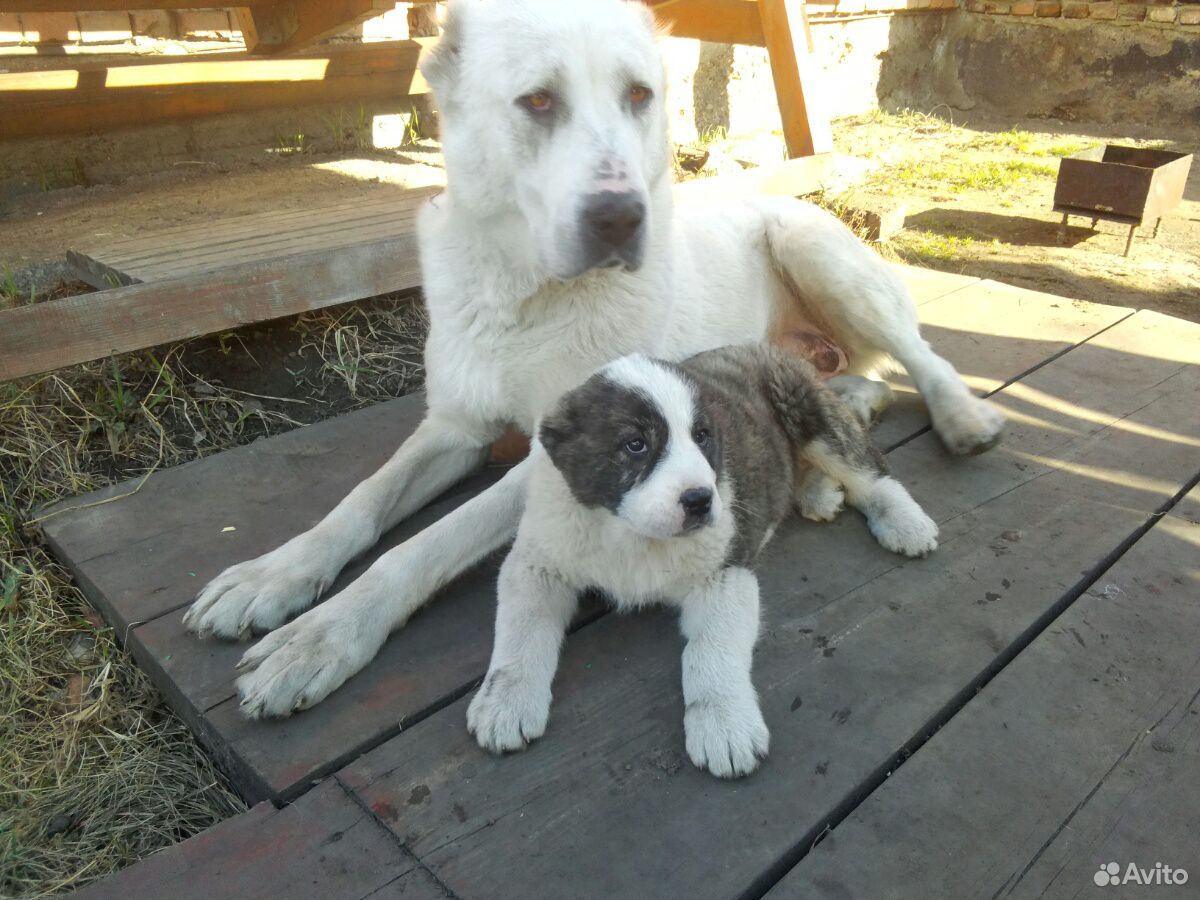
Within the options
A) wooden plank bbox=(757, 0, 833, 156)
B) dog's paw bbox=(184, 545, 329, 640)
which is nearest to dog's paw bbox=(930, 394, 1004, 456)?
dog's paw bbox=(184, 545, 329, 640)

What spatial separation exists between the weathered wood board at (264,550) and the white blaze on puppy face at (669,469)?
477mm

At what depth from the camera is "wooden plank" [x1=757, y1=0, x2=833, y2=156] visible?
4504 mm

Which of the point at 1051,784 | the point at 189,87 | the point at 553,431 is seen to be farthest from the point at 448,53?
the point at 189,87

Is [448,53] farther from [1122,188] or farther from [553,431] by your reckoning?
[1122,188]

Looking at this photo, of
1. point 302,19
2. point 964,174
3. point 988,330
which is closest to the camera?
point 988,330

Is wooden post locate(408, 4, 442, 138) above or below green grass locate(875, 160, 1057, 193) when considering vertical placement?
above

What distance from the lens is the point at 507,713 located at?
1.60m

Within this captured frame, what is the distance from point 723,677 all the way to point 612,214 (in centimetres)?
96

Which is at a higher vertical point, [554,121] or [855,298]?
[554,121]

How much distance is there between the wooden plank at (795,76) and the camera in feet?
14.8

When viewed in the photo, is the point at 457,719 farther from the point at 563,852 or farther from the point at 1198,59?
the point at 1198,59

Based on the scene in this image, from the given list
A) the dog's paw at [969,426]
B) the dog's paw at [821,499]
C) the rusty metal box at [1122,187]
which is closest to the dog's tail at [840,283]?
the dog's paw at [969,426]

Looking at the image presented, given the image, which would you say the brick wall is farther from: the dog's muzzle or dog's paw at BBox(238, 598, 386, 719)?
dog's paw at BBox(238, 598, 386, 719)

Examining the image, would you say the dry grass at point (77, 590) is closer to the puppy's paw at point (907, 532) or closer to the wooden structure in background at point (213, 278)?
the wooden structure in background at point (213, 278)
